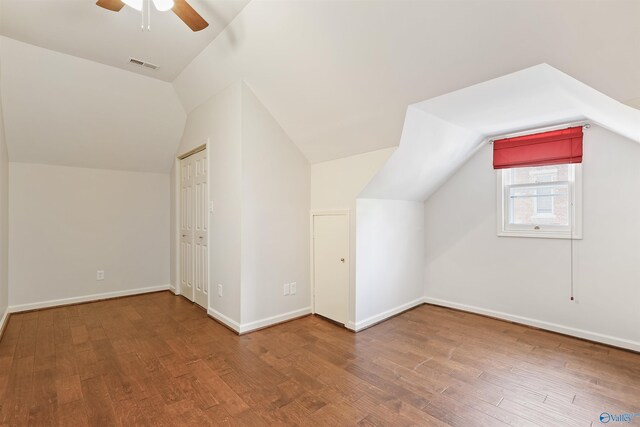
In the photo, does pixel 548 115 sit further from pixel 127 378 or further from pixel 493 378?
pixel 127 378

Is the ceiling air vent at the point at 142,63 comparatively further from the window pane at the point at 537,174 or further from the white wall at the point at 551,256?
the window pane at the point at 537,174

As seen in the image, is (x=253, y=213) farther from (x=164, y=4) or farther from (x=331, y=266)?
(x=164, y=4)

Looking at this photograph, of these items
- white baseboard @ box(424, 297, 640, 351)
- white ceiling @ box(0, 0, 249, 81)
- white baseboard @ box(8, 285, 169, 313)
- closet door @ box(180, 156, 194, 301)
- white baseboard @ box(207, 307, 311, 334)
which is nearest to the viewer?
white ceiling @ box(0, 0, 249, 81)

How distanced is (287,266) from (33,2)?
3.04 metres

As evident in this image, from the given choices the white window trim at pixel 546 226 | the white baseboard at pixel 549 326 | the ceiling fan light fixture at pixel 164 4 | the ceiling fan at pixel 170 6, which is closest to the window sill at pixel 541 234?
the white window trim at pixel 546 226

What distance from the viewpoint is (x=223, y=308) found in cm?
331

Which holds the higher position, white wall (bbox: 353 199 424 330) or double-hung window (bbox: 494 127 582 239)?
double-hung window (bbox: 494 127 582 239)

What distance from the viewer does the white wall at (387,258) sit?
3166mm

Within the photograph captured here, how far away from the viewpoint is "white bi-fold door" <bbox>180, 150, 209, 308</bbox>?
12.4 ft

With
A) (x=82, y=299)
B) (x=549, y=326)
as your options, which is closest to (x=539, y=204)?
(x=549, y=326)

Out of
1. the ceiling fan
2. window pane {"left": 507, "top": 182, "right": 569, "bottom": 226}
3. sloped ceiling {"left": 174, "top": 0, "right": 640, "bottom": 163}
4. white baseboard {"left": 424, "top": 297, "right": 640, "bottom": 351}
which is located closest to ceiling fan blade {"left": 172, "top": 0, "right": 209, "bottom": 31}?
the ceiling fan

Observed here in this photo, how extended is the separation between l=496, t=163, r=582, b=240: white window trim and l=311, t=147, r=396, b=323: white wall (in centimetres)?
159

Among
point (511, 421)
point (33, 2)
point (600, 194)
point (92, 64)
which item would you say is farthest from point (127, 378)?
point (600, 194)

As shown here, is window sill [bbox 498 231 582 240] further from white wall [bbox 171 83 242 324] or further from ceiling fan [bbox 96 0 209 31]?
ceiling fan [bbox 96 0 209 31]
